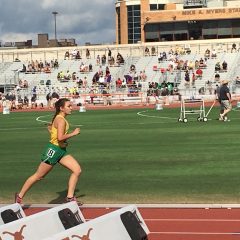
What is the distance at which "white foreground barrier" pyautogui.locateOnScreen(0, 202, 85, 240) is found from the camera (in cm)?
649

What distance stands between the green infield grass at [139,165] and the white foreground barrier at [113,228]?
4592 millimetres

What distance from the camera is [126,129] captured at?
2712cm

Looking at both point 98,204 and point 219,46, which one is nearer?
point 98,204

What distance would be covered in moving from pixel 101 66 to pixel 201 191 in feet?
173

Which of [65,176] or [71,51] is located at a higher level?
[71,51]

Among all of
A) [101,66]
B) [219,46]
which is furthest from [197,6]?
[101,66]

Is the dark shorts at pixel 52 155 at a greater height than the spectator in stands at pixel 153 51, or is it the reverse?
the spectator in stands at pixel 153 51

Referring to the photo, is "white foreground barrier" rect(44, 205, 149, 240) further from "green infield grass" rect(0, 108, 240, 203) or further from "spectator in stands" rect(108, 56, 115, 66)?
"spectator in stands" rect(108, 56, 115, 66)

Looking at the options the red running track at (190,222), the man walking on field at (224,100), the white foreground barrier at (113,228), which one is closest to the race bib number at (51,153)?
the red running track at (190,222)

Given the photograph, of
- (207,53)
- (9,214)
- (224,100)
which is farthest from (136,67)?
(9,214)

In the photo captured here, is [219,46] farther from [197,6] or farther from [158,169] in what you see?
[158,169]

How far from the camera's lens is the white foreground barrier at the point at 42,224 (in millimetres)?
6492

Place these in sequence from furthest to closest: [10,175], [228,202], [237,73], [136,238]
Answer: [237,73]
[10,175]
[228,202]
[136,238]

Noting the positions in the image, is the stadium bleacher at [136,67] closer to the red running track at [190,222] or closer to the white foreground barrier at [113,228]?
the red running track at [190,222]
